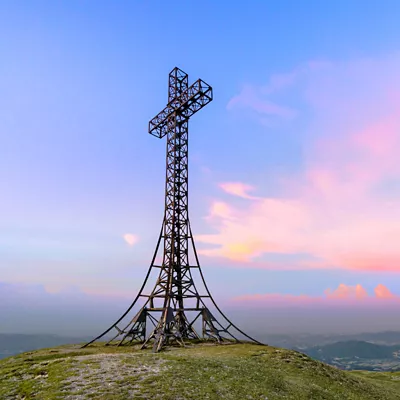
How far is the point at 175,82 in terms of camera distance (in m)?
55.8

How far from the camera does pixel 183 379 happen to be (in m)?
23.6

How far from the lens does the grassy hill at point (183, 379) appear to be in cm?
2161

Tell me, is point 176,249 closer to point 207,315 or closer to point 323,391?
point 207,315

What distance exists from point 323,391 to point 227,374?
27.1 feet

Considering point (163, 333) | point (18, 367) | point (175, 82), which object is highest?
point (175, 82)

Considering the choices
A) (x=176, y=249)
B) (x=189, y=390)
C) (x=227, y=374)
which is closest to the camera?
(x=189, y=390)

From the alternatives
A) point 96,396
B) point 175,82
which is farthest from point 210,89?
point 96,396

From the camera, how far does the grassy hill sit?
21.6 m

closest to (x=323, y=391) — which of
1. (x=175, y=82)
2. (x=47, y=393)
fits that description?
(x=47, y=393)

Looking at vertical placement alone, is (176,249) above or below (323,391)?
above

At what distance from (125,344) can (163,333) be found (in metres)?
8.36

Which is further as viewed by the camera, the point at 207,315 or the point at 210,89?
the point at 210,89

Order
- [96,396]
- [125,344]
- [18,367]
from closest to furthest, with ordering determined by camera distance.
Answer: [96,396]
[18,367]
[125,344]

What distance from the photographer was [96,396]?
67.1 ft
